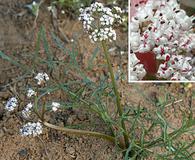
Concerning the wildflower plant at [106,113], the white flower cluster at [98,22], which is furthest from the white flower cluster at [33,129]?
the white flower cluster at [98,22]

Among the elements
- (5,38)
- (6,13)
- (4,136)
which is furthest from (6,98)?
(6,13)

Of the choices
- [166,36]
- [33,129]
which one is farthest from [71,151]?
[166,36]

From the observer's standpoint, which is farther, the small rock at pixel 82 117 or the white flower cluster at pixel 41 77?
the small rock at pixel 82 117

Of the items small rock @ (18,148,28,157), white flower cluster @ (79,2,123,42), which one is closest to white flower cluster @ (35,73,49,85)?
white flower cluster @ (79,2,123,42)

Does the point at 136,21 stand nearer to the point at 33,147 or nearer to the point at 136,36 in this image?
the point at 136,36

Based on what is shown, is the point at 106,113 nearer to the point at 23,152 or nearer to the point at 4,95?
the point at 23,152

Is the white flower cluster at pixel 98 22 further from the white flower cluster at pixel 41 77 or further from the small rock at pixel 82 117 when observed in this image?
the small rock at pixel 82 117
